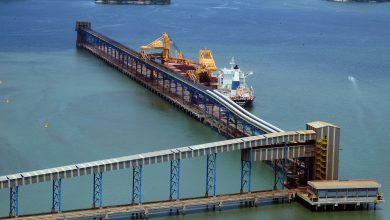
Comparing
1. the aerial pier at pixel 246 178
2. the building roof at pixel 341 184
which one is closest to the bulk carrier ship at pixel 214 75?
the aerial pier at pixel 246 178

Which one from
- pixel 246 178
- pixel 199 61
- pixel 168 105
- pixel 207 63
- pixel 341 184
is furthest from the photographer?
pixel 199 61

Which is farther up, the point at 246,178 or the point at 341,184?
the point at 341,184

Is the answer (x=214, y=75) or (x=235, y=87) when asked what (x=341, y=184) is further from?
(x=214, y=75)

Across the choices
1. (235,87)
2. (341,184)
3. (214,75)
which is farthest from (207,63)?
(341,184)

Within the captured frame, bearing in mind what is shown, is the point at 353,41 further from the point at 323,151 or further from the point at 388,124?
the point at 323,151

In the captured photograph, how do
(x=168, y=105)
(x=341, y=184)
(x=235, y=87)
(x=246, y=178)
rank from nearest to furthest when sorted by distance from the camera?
(x=341, y=184) < (x=246, y=178) < (x=168, y=105) < (x=235, y=87)

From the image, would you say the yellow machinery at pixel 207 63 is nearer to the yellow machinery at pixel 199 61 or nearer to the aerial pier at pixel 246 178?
the yellow machinery at pixel 199 61
